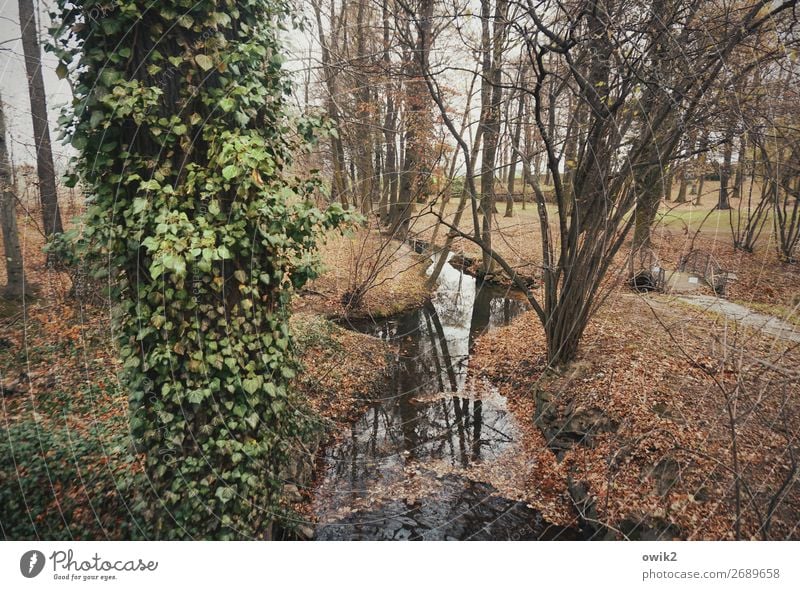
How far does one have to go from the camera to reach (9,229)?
145 inches

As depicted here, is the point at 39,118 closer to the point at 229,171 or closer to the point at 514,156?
the point at 229,171

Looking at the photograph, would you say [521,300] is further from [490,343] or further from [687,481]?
[687,481]

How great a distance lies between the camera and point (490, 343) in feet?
22.0

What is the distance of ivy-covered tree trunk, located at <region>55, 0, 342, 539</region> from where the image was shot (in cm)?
214

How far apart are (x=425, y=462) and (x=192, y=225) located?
3.42 m

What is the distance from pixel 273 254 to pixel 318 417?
8.62 feet

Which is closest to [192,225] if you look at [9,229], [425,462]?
[9,229]

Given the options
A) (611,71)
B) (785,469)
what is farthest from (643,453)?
(611,71)

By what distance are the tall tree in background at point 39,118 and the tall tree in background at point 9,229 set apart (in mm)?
240

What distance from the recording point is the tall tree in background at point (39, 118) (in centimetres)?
238

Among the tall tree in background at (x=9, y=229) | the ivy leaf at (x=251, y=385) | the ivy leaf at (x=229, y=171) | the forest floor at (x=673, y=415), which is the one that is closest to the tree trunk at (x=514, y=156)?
the forest floor at (x=673, y=415)

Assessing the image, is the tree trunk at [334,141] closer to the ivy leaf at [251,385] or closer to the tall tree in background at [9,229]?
the ivy leaf at [251,385]

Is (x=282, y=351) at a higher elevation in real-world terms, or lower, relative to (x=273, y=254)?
lower

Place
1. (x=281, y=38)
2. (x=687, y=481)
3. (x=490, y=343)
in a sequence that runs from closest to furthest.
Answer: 1. (x=281, y=38)
2. (x=687, y=481)
3. (x=490, y=343)
